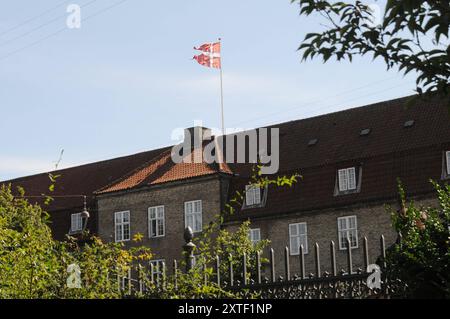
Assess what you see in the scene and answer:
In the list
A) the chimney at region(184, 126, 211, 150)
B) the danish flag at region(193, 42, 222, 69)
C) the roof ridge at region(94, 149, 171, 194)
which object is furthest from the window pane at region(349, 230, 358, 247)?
the roof ridge at region(94, 149, 171, 194)

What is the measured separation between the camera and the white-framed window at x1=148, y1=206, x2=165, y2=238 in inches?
1658

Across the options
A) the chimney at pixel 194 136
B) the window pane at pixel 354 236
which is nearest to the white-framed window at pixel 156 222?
the chimney at pixel 194 136

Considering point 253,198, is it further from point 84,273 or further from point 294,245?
point 84,273

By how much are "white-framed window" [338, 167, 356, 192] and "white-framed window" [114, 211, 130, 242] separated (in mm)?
12078

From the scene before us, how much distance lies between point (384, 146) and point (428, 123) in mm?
2014

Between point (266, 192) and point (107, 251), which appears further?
point (266, 192)

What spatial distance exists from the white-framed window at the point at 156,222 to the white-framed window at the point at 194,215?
159 cm

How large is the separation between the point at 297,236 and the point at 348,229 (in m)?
2.54

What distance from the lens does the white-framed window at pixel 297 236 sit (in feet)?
121

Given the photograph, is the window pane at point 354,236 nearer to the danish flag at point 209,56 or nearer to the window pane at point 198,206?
the window pane at point 198,206

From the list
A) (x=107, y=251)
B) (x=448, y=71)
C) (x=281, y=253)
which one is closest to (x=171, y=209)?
(x=281, y=253)

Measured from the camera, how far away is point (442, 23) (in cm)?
567

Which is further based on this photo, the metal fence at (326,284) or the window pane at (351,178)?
the window pane at (351,178)
